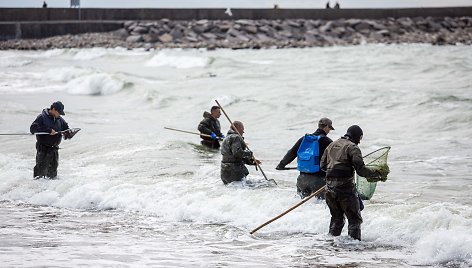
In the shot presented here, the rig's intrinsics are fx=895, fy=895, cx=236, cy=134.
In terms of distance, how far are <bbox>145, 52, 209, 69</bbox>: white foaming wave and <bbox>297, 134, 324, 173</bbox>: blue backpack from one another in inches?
1343

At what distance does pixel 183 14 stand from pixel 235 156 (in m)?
56.1

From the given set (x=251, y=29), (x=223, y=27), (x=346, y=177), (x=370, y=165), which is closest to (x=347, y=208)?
(x=346, y=177)

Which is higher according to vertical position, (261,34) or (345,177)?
(345,177)

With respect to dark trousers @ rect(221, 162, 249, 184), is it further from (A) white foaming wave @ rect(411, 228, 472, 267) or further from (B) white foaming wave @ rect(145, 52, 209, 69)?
(B) white foaming wave @ rect(145, 52, 209, 69)

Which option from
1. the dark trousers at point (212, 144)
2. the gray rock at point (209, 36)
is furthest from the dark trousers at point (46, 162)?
the gray rock at point (209, 36)

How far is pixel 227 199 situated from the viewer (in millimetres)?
12828

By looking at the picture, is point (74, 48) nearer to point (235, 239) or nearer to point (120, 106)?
point (120, 106)

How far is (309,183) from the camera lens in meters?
11.5

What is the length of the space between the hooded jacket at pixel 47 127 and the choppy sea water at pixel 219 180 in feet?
2.29

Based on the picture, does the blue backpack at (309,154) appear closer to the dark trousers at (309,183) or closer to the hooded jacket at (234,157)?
the dark trousers at (309,183)

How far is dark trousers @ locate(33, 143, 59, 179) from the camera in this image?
47.1 ft

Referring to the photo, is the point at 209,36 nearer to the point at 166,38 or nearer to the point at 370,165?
the point at 166,38

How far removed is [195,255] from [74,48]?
5091 centimetres

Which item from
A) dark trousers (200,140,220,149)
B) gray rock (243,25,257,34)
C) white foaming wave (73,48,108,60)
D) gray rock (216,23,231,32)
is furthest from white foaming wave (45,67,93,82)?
gray rock (243,25,257,34)
